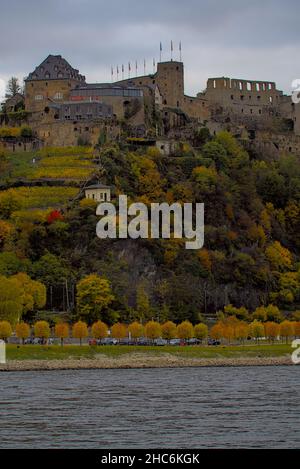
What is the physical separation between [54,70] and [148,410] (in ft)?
291

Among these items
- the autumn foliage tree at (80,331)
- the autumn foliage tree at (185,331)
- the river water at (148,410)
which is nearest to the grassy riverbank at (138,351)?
the autumn foliage tree at (185,331)

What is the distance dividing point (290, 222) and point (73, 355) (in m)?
50.7

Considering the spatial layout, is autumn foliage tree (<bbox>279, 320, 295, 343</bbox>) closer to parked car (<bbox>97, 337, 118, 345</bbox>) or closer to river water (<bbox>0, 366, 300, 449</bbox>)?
parked car (<bbox>97, 337, 118, 345</bbox>)

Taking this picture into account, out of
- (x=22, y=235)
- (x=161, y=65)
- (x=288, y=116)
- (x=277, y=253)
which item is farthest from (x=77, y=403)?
(x=288, y=116)

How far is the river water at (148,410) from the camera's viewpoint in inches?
2151

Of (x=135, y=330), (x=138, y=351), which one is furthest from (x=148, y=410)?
(x=135, y=330)

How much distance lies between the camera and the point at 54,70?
148 m

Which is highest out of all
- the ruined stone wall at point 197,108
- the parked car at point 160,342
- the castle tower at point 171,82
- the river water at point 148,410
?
the castle tower at point 171,82

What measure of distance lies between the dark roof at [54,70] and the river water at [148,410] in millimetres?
64965

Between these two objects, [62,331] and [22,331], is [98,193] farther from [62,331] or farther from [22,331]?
[22,331]

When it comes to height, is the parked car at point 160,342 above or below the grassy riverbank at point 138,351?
above

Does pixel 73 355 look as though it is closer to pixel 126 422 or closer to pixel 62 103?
pixel 126 422

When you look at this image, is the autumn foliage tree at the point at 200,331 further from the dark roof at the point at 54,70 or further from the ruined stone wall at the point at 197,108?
the ruined stone wall at the point at 197,108

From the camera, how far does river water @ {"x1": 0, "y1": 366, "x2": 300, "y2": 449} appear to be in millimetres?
54625
